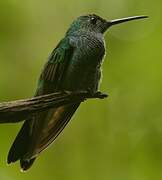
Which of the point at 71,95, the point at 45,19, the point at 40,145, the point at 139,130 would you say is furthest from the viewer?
the point at 45,19

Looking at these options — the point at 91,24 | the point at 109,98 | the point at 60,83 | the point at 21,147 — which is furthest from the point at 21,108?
the point at 109,98

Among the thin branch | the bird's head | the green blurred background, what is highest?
the bird's head

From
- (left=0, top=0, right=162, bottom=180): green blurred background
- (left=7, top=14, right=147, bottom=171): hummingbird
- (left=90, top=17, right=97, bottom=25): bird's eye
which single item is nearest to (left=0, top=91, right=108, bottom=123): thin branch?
(left=7, top=14, right=147, bottom=171): hummingbird

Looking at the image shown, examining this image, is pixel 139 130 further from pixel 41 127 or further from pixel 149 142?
pixel 41 127

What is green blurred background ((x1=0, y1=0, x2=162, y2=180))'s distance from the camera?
6.53 meters

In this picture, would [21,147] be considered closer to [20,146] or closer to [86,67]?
[20,146]

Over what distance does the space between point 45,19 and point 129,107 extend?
184 centimetres

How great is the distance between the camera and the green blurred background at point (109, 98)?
6.53 m

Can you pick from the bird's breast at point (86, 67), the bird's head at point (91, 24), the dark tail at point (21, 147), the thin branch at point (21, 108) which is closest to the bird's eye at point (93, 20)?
the bird's head at point (91, 24)

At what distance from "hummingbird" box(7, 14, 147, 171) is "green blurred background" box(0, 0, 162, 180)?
203 centimetres

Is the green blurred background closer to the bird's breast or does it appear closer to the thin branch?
the bird's breast

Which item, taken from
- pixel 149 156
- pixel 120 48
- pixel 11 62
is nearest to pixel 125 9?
pixel 120 48

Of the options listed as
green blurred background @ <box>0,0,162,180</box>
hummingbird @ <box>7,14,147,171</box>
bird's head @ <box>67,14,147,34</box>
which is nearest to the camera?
hummingbird @ <box>7,14,147,171</box>

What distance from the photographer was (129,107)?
722 centimetres
